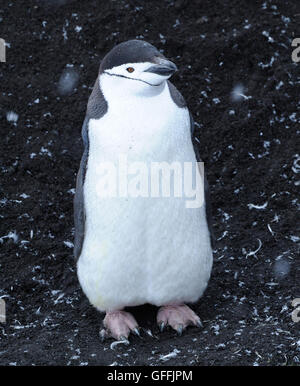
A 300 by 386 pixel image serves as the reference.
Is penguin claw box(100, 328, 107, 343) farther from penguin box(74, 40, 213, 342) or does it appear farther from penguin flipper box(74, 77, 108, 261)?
penguin flipper box(74, 77, 108, 261)

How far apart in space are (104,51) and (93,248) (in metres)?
1.87

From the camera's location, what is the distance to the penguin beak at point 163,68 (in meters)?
2.84

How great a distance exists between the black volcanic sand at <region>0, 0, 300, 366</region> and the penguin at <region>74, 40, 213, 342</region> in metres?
0.14

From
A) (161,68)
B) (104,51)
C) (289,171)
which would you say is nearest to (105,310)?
(161,68)

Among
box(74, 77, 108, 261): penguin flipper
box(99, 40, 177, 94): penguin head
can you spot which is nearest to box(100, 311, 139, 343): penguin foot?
box(74, 77, 108, 261): penguin flipper

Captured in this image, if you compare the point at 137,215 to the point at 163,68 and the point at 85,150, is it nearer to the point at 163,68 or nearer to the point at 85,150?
the point at 85,150

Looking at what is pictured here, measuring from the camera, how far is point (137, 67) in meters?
2.88

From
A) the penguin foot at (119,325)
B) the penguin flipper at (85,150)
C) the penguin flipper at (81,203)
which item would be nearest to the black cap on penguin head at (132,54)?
the penguin flipper at (85,150)

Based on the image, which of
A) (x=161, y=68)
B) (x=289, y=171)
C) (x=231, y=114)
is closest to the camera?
(x=161, y=68)

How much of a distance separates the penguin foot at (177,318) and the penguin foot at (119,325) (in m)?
0.10

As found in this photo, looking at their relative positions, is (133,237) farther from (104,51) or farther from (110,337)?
(104,51)

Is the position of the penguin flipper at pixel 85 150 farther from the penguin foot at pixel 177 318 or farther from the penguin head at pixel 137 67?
the penguin foot at pixel 177 318

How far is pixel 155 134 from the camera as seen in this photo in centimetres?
291

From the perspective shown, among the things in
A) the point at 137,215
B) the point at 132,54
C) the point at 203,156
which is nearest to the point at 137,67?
the point at 132,54
